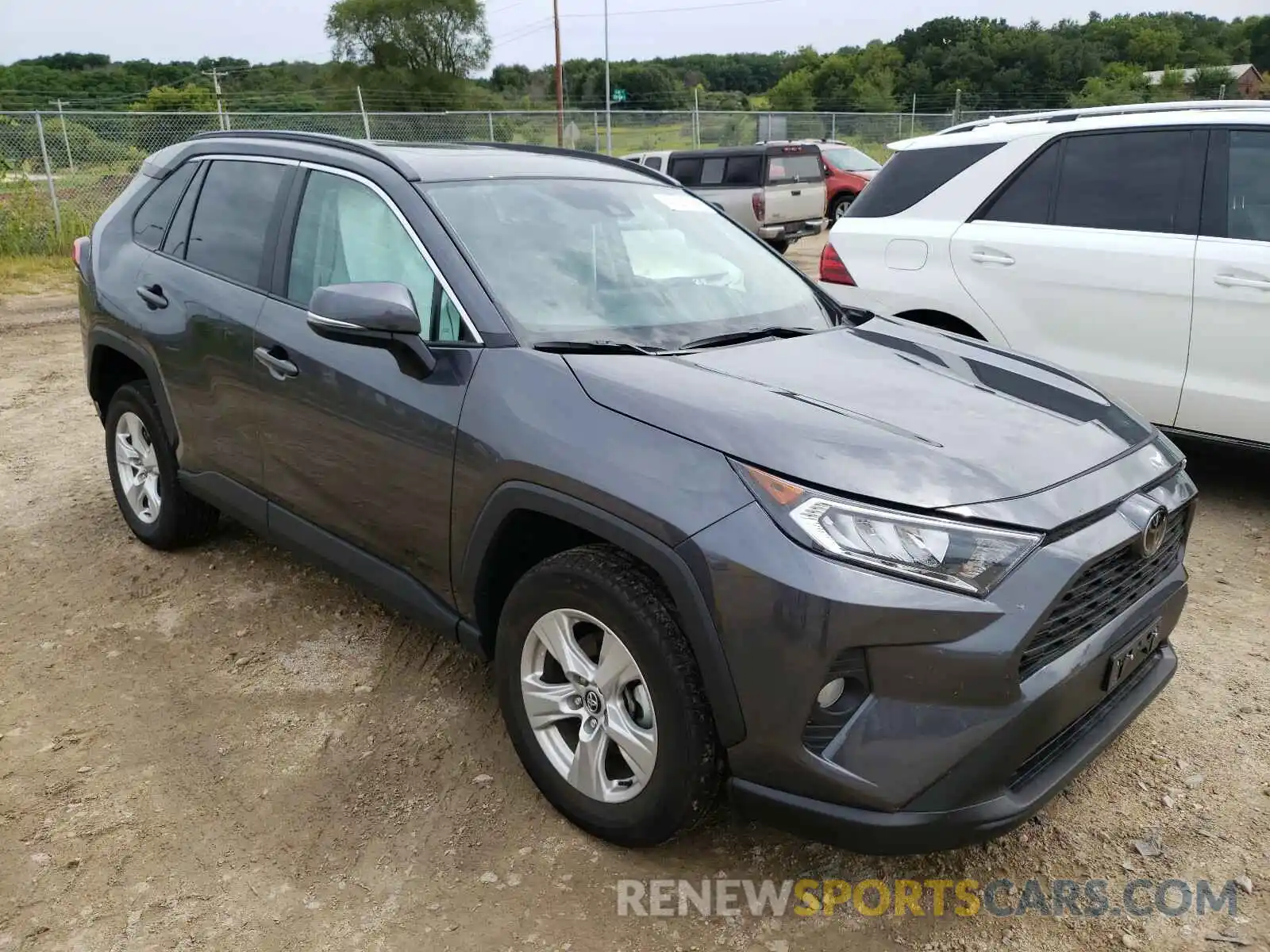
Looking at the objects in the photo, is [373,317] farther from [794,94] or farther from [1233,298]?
[794,94]

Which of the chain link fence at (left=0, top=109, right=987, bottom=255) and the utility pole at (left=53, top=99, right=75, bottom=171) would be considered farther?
the utility pole at (left=53, top=99, right=75, bottom=171)

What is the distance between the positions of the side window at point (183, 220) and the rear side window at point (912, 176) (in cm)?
346

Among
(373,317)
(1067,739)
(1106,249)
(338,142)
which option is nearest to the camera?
(1067,739)

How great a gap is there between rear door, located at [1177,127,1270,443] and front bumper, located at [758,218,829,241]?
1083 cm

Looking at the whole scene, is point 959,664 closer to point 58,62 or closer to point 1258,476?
point 1258,476

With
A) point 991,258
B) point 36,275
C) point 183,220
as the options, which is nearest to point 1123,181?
point 991,258

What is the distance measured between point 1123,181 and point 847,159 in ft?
48.0

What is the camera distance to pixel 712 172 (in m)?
16.3

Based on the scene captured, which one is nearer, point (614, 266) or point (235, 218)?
point (614, 266)

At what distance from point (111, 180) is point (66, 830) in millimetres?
14638

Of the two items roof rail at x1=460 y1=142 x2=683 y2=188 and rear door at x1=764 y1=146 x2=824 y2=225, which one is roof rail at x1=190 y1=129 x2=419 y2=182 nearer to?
roof rail at x1=460 y1=142 x2=683 y2=188

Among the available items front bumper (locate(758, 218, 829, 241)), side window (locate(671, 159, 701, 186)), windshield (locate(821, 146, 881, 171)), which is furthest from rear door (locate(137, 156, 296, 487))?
windshield (locate(821, 146, 881, 171))

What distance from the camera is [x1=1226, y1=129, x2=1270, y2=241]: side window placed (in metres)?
4.41

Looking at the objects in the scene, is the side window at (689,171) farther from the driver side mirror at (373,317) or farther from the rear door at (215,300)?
the driver side mirror at (373,317)
